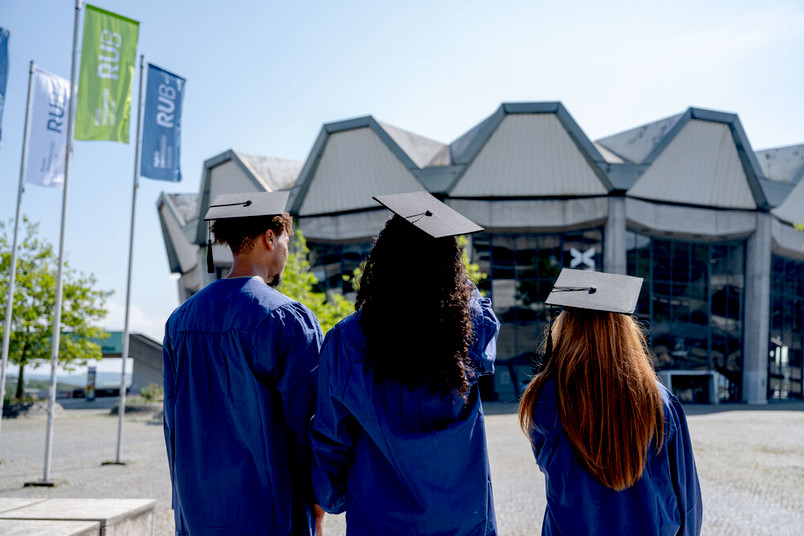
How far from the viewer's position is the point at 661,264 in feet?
114

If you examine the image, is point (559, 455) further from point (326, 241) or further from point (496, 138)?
point (326, 241)

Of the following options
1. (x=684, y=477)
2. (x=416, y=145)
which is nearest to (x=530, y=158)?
(x=416, y=145)

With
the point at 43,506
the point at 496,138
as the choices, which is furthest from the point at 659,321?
the point at 43,506

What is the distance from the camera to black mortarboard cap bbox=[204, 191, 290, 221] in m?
2.87

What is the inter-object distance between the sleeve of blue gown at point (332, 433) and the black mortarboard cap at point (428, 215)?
0.50 m

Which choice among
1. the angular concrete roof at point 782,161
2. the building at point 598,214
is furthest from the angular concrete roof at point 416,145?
the angular concrete roof at point 782,161

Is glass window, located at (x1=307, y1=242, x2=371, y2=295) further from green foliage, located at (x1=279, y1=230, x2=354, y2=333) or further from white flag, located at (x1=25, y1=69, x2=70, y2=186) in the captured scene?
white flag, located at (x1=25, y1=69, x2=70, y2=186)

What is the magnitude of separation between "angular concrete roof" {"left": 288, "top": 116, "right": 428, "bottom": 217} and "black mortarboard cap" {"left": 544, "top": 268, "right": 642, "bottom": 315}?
99.3ft

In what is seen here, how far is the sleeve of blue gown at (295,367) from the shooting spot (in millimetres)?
2605

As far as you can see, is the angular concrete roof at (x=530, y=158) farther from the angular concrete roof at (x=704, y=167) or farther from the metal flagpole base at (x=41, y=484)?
the metal flagpole base at (x=41, y=484)

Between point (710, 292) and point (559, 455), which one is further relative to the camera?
point (710, 292)

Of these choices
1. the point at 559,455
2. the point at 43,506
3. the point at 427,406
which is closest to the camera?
the point at 427,406

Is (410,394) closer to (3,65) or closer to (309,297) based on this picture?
(3,65)

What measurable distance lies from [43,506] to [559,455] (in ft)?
12.9
